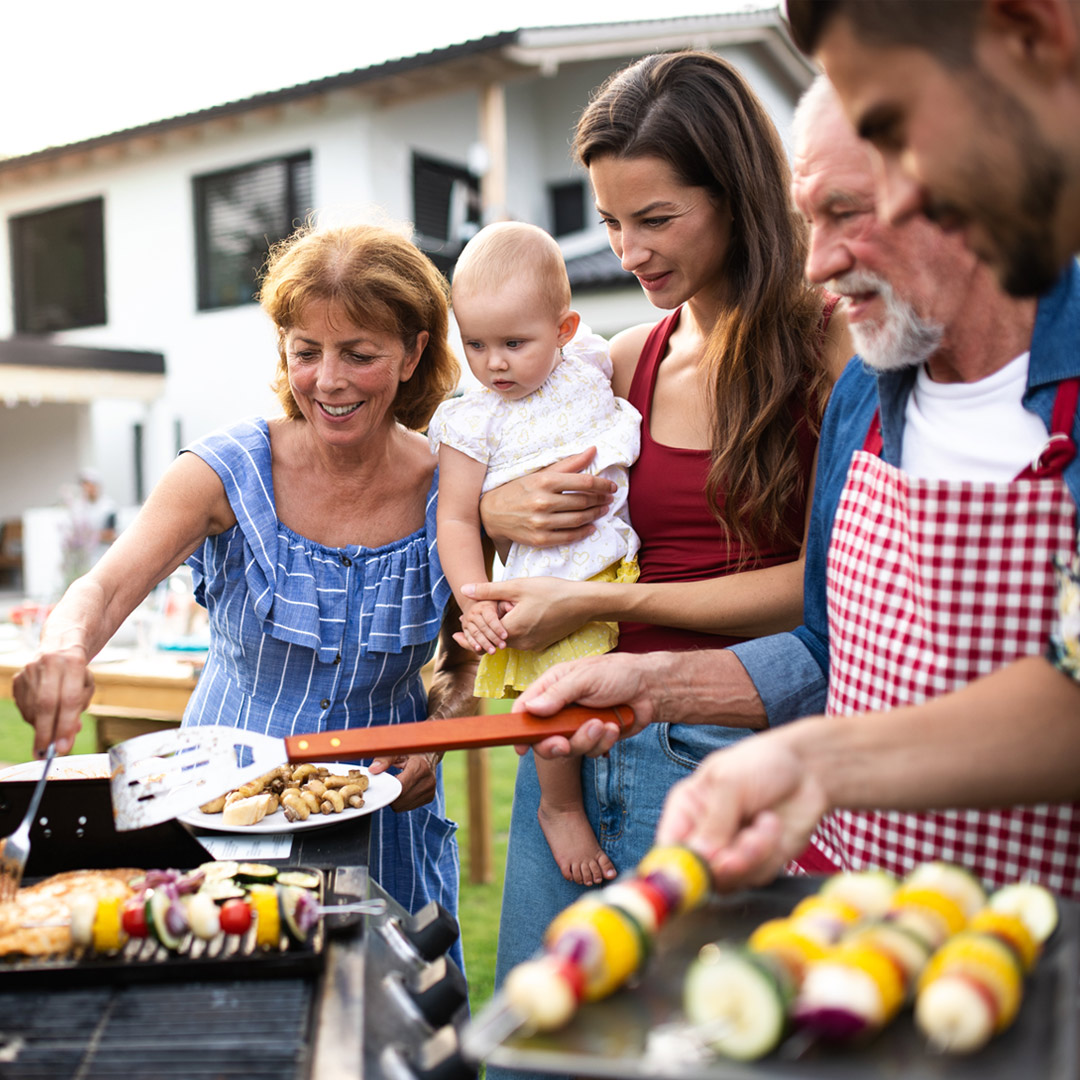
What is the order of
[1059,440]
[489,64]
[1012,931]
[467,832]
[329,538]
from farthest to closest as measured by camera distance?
[489,64], [467,832], [329,538], [1059,440], [1012,931]

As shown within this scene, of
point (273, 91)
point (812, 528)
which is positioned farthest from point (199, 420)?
point (812, 528)

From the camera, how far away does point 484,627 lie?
2.36m

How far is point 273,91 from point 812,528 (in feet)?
38.2

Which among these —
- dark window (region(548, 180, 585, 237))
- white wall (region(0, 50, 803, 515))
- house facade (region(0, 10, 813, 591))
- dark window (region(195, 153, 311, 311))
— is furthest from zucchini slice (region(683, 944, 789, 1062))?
dark window (region(548, 180, 585, 237))

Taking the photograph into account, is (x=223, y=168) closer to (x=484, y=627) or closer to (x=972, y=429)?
(x=484, y=627)

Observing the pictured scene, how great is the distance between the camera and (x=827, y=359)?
2.26 m

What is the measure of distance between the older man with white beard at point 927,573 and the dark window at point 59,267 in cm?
1508

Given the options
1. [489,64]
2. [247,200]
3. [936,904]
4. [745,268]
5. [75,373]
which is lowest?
[936,904]

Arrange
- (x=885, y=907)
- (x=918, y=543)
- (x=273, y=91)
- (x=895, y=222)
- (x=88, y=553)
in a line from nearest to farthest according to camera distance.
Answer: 1. (x=895, y=222)
2. (x=885, y=907)
3. (x=918, y=543)
4. (x=88, y=553)
5. (x=273, y=91)

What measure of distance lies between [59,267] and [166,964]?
16.6 meters

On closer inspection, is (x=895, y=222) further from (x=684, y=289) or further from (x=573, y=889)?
(x=573, y=889)

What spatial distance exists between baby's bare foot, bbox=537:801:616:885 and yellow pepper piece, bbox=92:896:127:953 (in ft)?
3.41

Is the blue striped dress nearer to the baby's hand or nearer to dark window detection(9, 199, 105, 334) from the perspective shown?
the baby's hand

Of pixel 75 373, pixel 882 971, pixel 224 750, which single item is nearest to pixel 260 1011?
pixel 224 750
